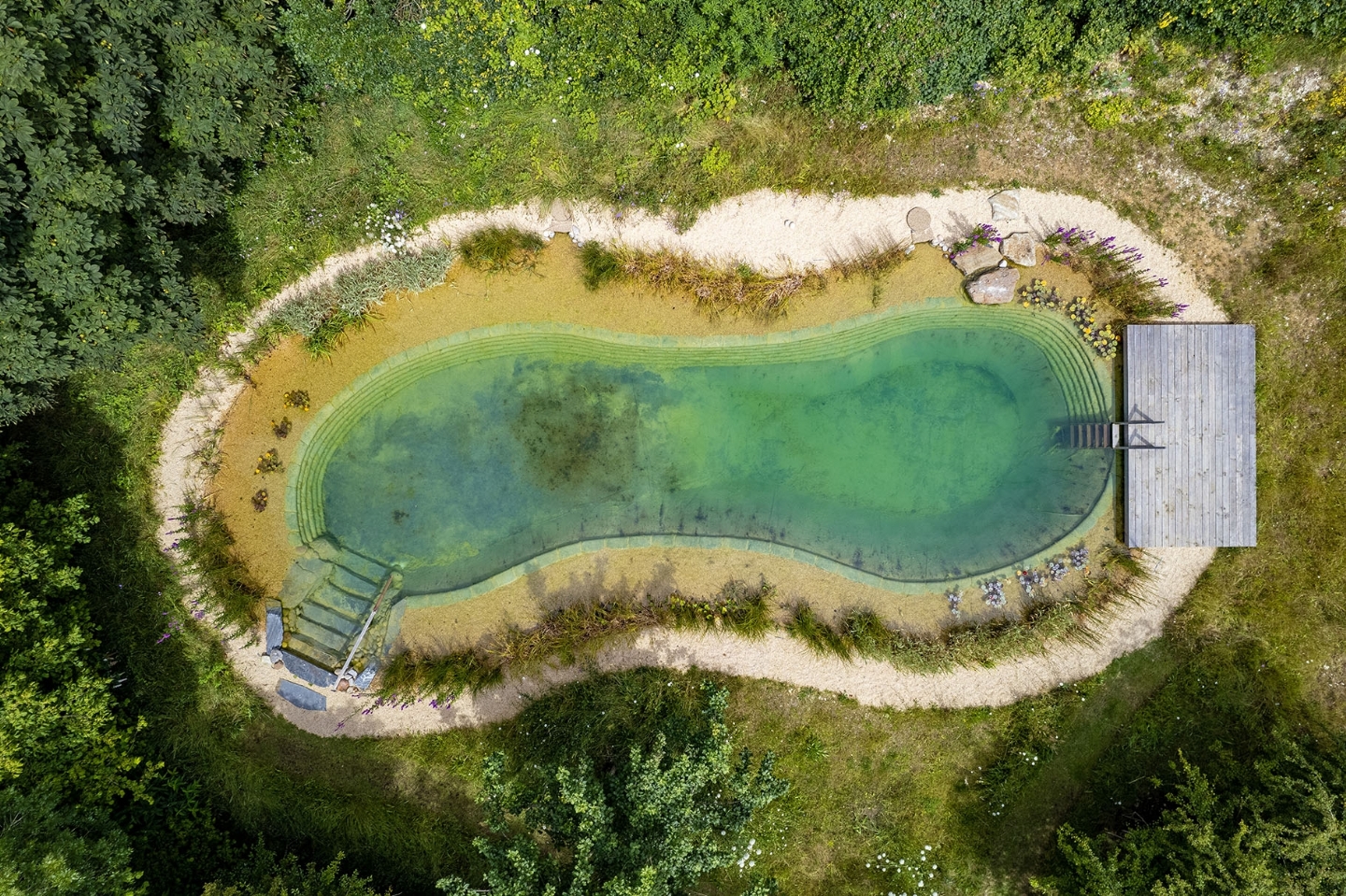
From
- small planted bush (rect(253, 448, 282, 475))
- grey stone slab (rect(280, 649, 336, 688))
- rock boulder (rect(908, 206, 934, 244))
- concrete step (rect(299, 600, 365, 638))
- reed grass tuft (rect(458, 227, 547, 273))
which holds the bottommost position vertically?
grey stone slab (rect(280, 649, 336, 688))

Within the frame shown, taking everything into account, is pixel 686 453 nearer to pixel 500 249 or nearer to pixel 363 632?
pixel 500 249

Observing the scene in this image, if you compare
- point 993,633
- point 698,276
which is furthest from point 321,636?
point 993,633

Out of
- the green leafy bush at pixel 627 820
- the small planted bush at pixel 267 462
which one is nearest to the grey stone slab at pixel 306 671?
the small planted bush at pixel 267 462

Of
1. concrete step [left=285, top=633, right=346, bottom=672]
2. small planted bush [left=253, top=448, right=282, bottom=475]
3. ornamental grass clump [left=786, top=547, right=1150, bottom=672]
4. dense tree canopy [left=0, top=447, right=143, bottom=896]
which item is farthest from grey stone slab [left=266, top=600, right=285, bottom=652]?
ornamental grass clump [left=786, top=547, right=1150, bottom=672]

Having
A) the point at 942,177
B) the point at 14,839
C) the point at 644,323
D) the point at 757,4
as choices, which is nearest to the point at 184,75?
the point at 644,323

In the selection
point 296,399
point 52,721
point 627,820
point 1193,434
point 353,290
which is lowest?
point 627,820

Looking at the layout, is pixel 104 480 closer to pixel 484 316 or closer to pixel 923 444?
pixel 484 316

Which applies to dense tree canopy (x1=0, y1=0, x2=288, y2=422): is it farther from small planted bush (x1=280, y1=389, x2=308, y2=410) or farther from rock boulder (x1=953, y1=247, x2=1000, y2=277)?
rock boulder (x1=953, y1=247, x2=1000, y2=277)
